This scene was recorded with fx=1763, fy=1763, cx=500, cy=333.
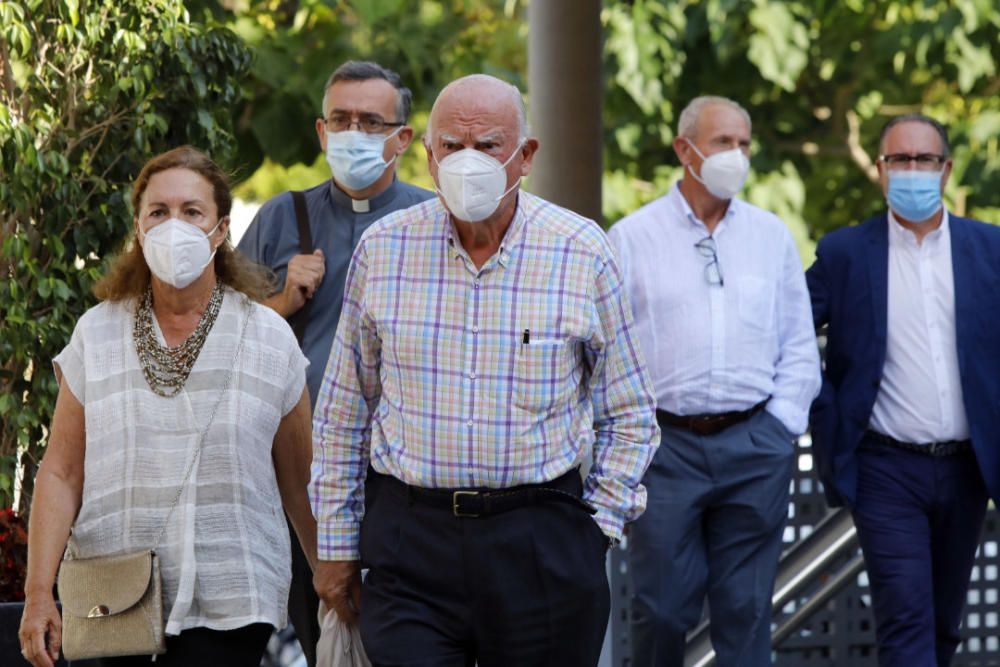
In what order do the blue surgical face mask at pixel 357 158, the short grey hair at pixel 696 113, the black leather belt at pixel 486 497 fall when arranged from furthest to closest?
1. the short grey hair at pixel 696 113
2. the blue surgical face mask at pixel 357 158
3. the black leather belt at pixel 486 497

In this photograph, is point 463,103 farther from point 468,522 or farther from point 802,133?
point 802,133

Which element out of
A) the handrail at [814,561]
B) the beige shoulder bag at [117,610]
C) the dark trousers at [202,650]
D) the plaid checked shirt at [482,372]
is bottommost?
the handrail at [814,561]

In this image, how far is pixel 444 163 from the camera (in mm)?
4121

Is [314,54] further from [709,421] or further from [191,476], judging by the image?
[191,476]

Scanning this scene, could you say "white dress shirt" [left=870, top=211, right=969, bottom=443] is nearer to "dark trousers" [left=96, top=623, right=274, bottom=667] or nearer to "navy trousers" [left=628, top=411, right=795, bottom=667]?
"navy trousers" [left=628, top=411, right=795, bottom=667]

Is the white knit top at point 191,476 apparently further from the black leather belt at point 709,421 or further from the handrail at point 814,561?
the handrail at point 814,561

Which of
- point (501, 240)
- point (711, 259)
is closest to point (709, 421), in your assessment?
point (711, 259)

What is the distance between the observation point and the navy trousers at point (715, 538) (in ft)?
19.8

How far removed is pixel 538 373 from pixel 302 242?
5.57 ft

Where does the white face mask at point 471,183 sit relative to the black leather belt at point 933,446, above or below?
above

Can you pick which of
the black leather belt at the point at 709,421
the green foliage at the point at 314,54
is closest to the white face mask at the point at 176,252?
the black leather belt at the point at 709,421

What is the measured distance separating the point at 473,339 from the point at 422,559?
52cm

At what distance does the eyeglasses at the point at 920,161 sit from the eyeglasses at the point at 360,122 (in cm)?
186

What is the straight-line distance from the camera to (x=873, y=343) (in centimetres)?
612
